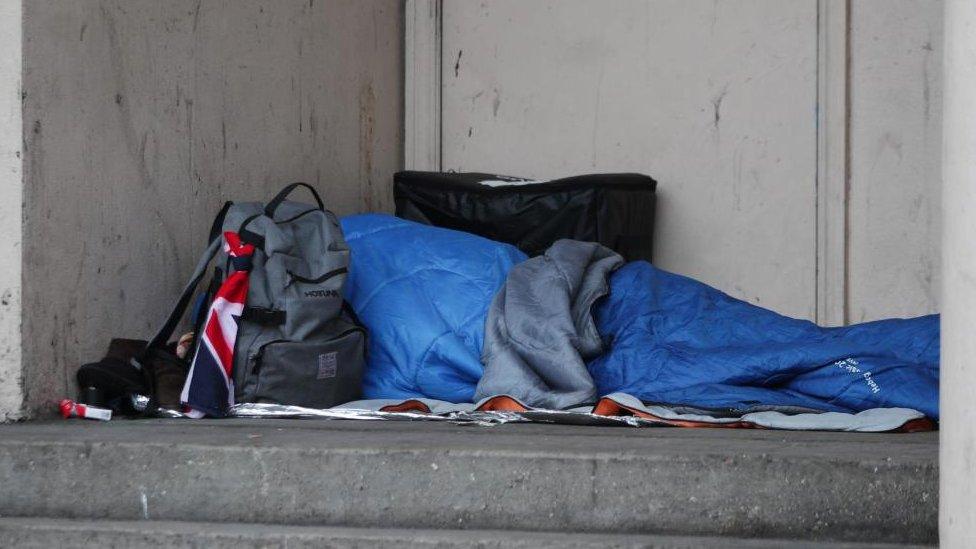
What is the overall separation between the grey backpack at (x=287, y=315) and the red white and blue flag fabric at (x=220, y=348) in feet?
0.07

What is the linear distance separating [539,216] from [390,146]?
729 mm

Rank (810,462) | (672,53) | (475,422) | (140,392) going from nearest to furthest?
(810,462)
(475,422)
(140,392)
(672,53)

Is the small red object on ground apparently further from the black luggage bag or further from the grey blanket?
the black luggage bag

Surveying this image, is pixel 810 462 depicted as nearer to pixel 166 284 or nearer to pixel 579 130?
pixel 166 284

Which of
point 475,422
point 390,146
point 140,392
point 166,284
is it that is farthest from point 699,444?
point 390,146

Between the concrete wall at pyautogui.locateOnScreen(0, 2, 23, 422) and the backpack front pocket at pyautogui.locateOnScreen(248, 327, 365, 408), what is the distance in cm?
49

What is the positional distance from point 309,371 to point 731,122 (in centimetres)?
177

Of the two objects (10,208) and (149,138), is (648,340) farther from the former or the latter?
(10,208)

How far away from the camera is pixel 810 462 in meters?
A: 2.04

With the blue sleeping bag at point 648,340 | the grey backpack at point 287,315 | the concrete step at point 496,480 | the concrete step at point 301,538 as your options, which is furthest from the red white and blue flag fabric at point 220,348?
the concrete step at point 301,538

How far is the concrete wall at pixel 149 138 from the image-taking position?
268 centimetres

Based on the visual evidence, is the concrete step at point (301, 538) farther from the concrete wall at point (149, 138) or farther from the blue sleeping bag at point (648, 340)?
the blue sleeping bag at point (648, 340)

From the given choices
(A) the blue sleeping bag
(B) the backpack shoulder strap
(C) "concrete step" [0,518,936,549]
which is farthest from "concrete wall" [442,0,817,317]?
(C) "concrete step" [0,518,936,549]

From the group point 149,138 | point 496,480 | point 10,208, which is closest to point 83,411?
point 10,208
